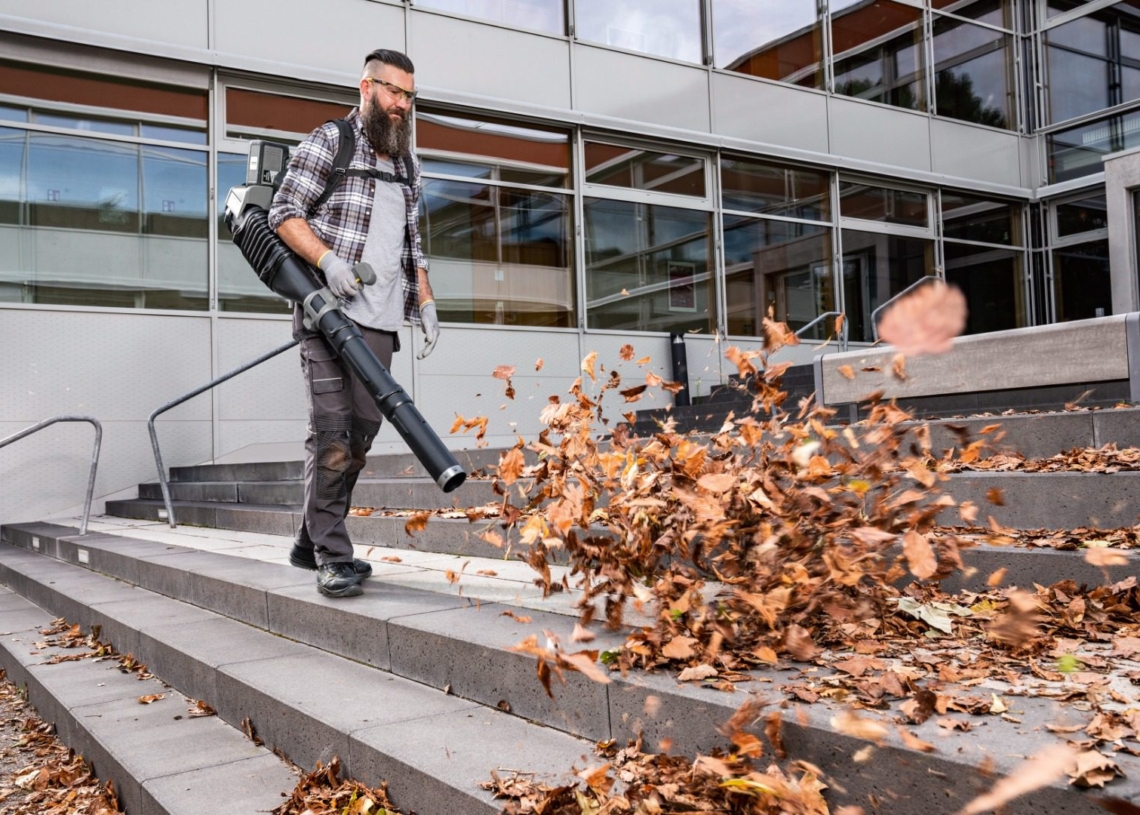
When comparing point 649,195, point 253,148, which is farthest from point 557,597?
point 649,195

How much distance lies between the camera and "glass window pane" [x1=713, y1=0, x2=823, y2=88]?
1443 cm

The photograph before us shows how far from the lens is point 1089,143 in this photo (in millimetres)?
17016

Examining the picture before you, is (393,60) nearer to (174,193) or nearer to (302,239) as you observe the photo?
(302,239)

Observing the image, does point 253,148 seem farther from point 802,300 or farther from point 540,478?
point 802,300

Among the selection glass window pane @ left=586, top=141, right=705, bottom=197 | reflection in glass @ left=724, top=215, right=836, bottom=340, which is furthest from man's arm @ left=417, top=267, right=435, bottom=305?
reflection in glass @ left=724, top=215, right=836, bottom=340

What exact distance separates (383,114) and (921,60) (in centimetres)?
1465

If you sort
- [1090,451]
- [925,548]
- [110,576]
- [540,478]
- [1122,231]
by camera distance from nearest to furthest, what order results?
[925,548] < [540,478] < [1090,451] < [110,576] < [1122,231]

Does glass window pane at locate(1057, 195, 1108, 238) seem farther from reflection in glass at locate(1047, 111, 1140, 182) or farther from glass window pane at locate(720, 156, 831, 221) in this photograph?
glass window pane at locate(720, 156, 831, 221)

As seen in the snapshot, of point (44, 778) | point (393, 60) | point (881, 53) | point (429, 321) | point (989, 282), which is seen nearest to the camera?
point (44, 778)

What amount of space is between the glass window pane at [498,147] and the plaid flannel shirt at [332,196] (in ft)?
26.9

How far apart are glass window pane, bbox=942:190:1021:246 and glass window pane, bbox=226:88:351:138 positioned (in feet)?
33.9

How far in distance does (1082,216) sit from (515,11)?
35.5ft

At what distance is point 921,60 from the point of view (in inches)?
643

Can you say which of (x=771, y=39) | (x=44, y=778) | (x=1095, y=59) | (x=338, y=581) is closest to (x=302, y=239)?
(x=338, y=581)
